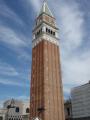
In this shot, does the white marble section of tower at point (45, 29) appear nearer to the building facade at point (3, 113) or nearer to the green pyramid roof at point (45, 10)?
the green pyramid roof at point (45, 10)

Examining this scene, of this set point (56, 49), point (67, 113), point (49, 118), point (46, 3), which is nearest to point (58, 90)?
point (49, 118)

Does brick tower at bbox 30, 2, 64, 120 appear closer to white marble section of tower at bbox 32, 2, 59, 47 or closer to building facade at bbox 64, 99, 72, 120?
white marble section of tower at bbox 32, 2, 59, 47

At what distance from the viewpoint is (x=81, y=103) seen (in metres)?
73.6

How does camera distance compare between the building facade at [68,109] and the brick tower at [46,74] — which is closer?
the brick tower at [46,74]

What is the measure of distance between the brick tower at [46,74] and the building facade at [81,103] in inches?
649

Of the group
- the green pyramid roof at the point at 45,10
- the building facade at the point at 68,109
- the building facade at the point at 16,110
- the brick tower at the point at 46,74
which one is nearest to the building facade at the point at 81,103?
the building facade at the point at 68,109

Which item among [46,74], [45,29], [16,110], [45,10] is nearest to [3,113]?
[16,110]

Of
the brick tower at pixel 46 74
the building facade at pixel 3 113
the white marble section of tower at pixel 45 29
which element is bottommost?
the building facade at pixel 3 113

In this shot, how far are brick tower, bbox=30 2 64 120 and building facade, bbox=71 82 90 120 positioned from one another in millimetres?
16481

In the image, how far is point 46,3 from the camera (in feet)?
256

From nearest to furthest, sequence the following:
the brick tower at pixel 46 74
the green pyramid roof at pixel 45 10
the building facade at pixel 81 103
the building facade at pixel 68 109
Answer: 1. the brick tower at pixel 46 74
2. the building facade at pixel 81 103
3. the green pyramid roof at pixel 45 10
4. the building facade at pixel 68 109

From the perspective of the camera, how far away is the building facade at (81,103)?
230 feet

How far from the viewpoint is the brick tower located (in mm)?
54312

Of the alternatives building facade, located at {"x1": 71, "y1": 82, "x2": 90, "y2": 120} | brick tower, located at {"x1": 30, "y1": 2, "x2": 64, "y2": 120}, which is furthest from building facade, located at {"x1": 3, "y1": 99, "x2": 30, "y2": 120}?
building facade, located at {"x1": 71, "y1": 82, "x2": 90, "y2": 120}
